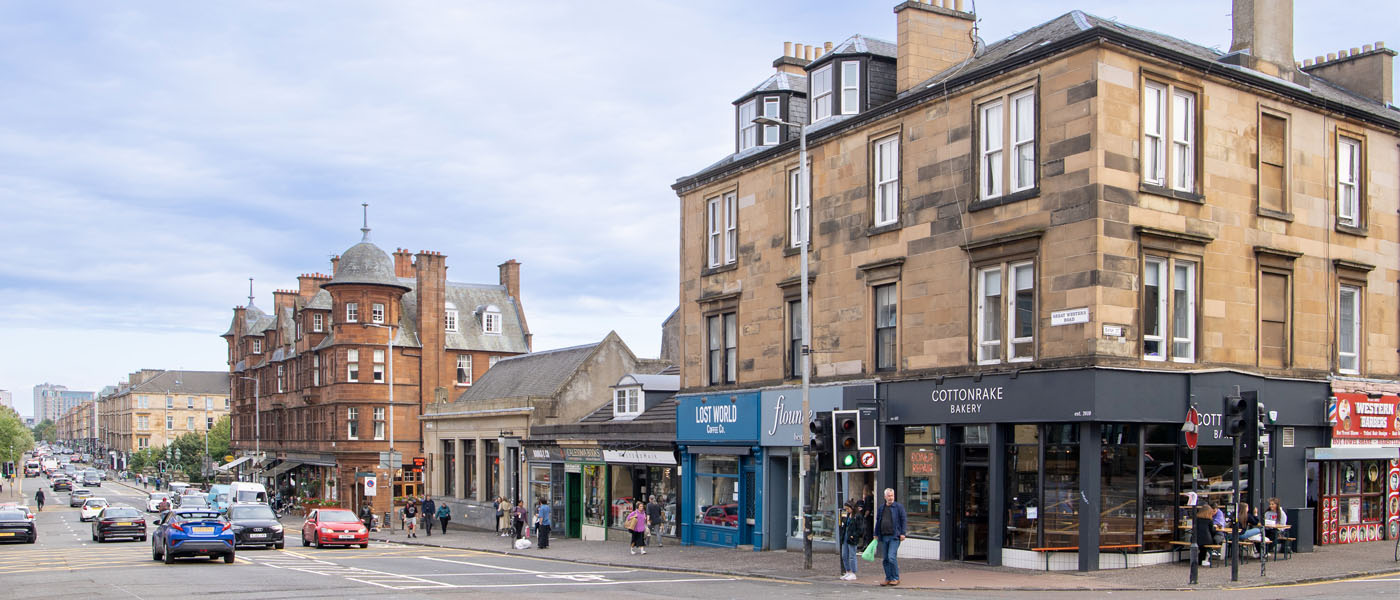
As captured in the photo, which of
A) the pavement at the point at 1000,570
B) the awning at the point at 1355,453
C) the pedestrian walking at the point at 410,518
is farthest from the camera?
the pedestrian walking at the point at 410,518

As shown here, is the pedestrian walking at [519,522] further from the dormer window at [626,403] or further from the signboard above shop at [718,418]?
the signboard above shop at [718,418]

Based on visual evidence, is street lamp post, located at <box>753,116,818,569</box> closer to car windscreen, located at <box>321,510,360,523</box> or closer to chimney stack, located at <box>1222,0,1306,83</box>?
chimney stack, located at <box>1222,0,1306,83</box>


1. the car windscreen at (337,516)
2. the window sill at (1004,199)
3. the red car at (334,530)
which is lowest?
the red car at (334,530)

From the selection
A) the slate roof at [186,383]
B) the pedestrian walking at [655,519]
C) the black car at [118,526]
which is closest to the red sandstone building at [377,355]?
the black car at [118,526]

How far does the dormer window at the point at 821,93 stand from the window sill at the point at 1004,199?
6970mm

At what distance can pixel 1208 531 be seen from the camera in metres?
22.3

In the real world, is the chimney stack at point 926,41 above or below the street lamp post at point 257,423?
above

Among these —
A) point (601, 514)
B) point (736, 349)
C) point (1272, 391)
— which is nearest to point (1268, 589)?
point (1272, 391)

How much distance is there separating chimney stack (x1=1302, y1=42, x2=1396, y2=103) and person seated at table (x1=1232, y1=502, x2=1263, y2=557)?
531 inches

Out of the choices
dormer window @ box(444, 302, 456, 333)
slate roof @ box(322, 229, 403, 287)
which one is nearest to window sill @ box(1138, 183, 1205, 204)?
slate roof @ box(322, 229, 403, 287)

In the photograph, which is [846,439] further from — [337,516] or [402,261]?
[402,261]

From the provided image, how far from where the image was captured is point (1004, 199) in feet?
78.2

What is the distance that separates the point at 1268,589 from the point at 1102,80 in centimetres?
917

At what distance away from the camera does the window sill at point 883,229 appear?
26922 millimetres
